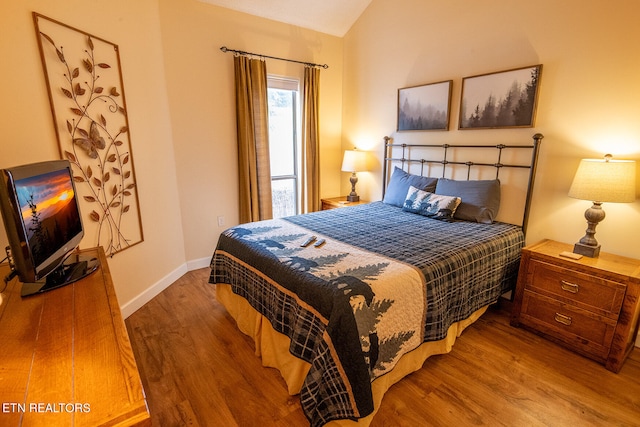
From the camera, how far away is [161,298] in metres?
2.80

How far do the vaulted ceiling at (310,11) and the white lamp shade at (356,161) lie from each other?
5.12 ft

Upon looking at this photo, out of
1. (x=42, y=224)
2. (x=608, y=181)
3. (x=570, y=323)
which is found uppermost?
(x=608, y=181)

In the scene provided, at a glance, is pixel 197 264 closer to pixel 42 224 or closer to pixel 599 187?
pixel 42 224

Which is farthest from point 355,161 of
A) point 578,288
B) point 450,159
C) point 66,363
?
point 66,363

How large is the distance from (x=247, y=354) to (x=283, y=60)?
3089 mm

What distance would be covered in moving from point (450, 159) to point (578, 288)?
154cm

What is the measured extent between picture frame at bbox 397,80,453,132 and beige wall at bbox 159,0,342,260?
1311mm

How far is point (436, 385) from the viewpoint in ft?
5.98

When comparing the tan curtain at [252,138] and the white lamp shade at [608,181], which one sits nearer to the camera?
the white lamp shade at [608,181]

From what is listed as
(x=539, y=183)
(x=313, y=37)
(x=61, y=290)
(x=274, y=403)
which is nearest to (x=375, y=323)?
(x=274, y=403)

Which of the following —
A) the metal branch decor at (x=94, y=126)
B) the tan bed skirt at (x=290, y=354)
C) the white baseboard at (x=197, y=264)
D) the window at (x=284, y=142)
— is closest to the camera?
the tan bed skirt at (x=290, y=354)

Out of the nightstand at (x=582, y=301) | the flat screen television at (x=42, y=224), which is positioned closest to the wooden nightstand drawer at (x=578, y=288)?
the nightstand at (x=582, y=301)

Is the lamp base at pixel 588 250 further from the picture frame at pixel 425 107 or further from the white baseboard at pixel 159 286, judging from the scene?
the white baseboard at pixel 159 286

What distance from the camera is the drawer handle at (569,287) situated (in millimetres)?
2031
